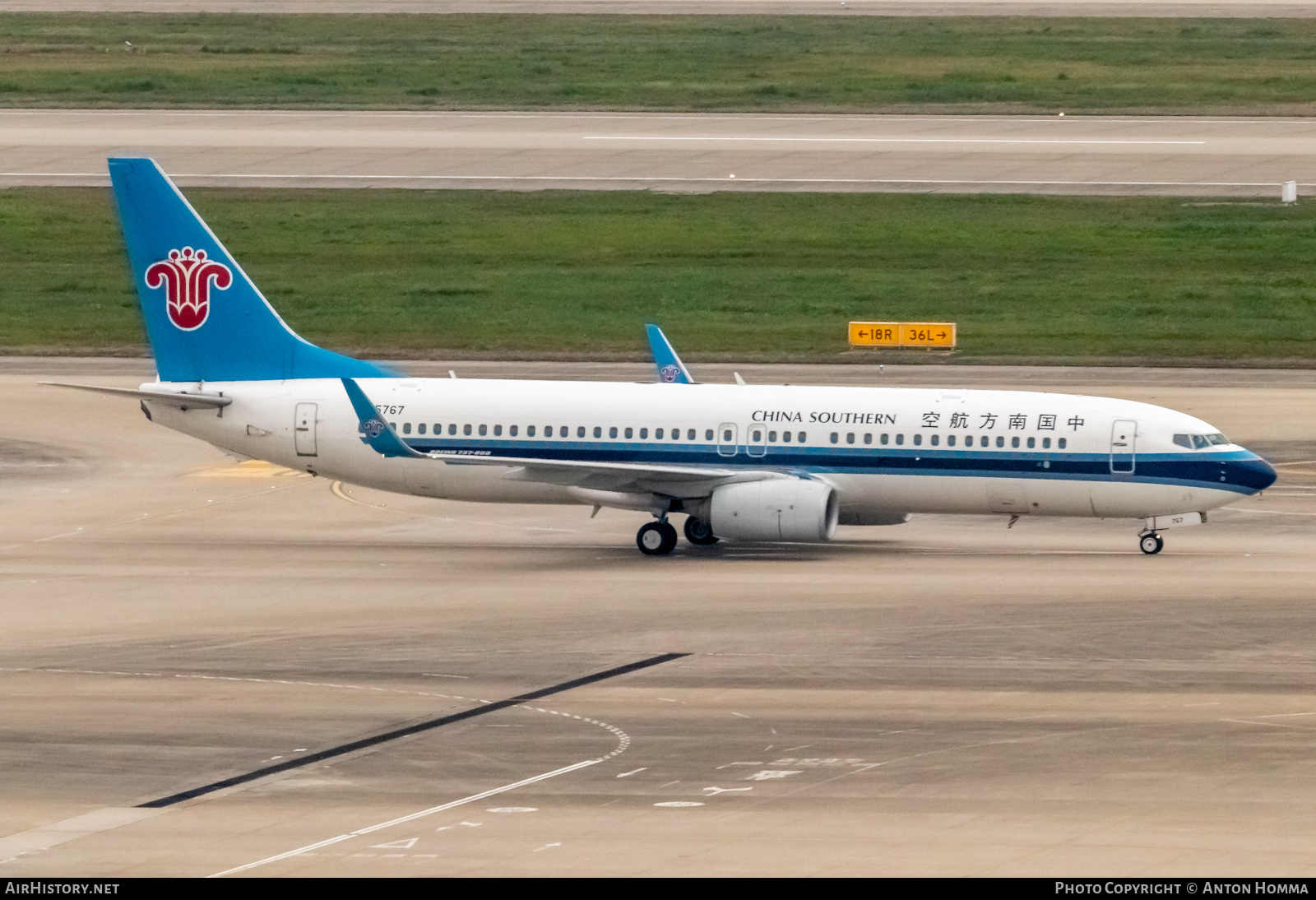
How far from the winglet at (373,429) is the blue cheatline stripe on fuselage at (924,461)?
1813 millimetres

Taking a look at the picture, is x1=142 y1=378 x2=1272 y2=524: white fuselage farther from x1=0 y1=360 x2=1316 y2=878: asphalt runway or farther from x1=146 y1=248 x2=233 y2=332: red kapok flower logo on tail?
x1=146 y1=248 x2=233 y2=332: red kapok flower logo on tail

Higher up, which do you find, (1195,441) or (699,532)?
(1195,441)

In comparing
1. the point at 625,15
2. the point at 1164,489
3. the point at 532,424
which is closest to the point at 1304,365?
the point at 1164,489

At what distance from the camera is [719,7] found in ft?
491

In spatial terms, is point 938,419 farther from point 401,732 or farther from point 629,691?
point 401,732

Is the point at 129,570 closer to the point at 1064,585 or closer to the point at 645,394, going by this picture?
the point at 645,394

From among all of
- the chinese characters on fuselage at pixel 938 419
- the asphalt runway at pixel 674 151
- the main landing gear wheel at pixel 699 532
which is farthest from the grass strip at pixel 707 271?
the chinese characters on fuselage at pixel 938 419

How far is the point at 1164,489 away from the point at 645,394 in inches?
427

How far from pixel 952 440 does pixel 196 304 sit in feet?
54.6

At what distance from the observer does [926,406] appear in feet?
150

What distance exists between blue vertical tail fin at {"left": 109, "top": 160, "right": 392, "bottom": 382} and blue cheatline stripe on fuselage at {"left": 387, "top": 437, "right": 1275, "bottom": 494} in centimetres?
442

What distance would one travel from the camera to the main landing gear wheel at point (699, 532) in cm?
4691

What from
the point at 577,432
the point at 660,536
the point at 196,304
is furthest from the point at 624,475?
the point at 196,304

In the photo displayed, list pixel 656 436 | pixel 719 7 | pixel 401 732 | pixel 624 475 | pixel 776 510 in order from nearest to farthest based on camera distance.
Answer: pixel 401 732 < pixel 776 510 < pixel 624 475 < pixel 656 436 < pixel 719 7
